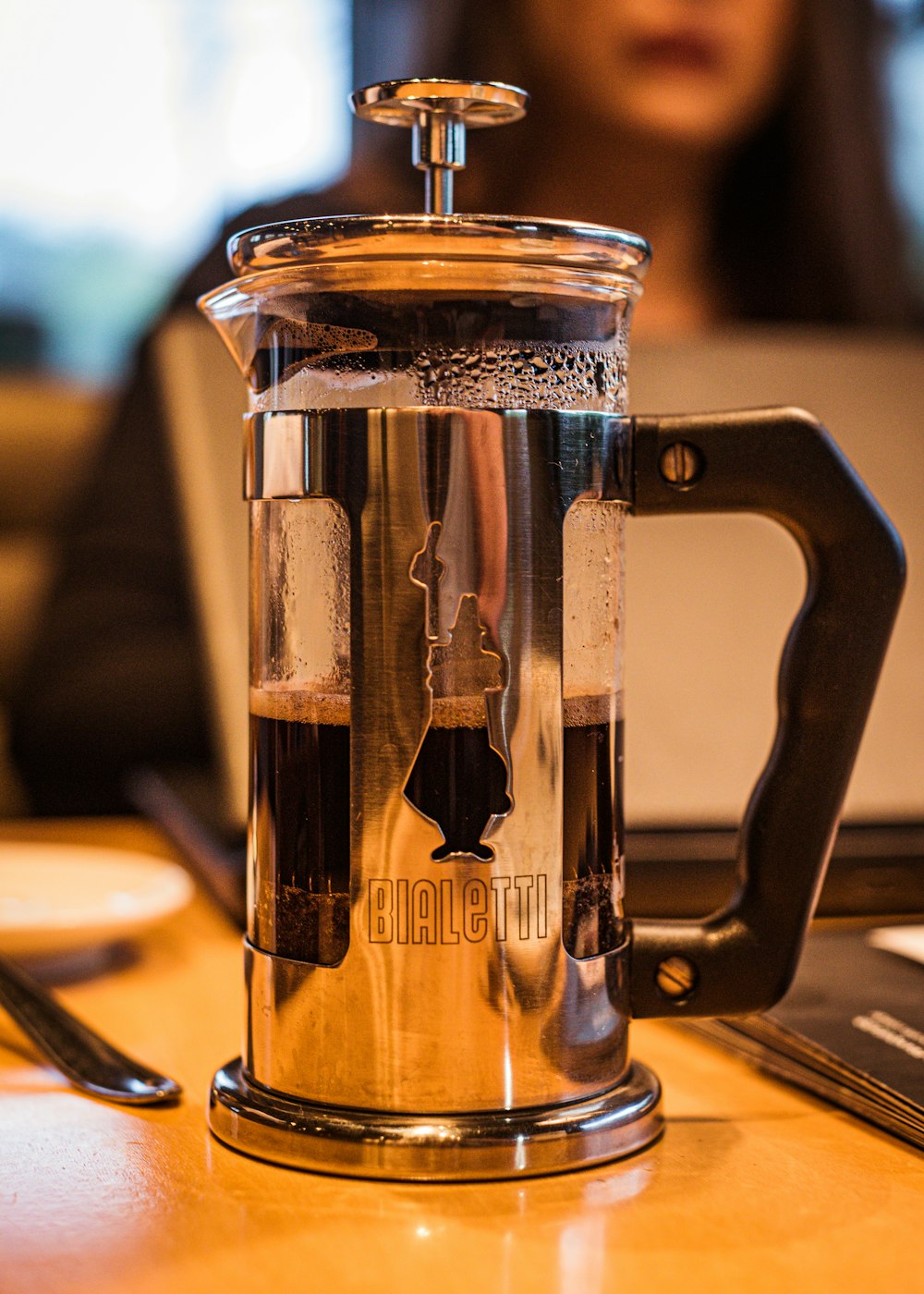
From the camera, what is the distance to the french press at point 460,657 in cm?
38

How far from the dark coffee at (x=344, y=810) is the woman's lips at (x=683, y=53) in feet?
3.85

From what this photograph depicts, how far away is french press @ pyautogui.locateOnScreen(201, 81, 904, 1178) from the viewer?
38 centimetres

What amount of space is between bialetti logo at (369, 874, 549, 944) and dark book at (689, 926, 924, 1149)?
0.11 m

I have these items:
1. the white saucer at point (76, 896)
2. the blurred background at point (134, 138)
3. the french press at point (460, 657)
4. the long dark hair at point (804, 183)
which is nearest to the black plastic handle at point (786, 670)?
the french press at point (460, 657)

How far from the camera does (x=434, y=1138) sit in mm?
386

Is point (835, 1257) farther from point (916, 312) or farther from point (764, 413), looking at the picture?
point (916, 312)

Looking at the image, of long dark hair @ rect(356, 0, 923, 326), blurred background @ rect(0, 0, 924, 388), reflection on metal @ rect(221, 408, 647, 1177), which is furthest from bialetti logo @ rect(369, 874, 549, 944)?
blurred background @ rect(0, 0, 924, 388)

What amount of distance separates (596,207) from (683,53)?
0.22 metres

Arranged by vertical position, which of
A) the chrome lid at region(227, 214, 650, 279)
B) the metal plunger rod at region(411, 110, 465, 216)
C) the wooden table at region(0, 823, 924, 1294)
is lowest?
the wooden table at region(0, 823, 924, 1294)

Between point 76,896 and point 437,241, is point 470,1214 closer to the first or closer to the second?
point 437,241

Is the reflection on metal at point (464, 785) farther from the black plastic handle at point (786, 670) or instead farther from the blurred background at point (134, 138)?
the blurred background at point (134, 138)

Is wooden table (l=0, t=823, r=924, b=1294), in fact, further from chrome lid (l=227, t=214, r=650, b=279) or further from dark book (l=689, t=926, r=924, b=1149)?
chrome lid (l=227, t=214, r=650, b=279)

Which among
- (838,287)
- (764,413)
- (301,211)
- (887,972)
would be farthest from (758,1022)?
(301,211)

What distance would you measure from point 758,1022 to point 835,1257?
0.48ft
